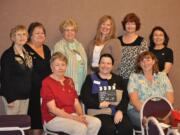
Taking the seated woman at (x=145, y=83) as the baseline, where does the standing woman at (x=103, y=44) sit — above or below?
above

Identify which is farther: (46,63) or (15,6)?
(15,6)

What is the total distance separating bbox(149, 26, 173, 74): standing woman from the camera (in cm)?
472

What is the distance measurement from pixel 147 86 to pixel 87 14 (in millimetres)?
1404

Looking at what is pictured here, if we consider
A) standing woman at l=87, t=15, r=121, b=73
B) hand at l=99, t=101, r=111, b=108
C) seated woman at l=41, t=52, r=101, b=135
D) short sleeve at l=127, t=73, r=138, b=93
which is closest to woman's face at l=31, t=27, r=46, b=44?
seated woman at l=41, t=52, r=101, b=135

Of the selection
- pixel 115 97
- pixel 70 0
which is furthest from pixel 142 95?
pixel 70 0

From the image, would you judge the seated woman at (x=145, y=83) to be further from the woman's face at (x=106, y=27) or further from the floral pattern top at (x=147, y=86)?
the woman's face at (x=106, y=27)

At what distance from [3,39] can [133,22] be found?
167 cm

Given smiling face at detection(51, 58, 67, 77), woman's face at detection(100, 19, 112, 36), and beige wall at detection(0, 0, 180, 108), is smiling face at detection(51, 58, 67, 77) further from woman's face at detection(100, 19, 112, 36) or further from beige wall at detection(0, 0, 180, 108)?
beige wall at detection(0, 0, 180, 108)

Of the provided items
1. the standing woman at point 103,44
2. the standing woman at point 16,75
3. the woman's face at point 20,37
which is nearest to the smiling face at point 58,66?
the standing woman at point 16,75

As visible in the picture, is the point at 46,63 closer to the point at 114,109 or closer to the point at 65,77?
the point at 65,77

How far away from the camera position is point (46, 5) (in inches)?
195

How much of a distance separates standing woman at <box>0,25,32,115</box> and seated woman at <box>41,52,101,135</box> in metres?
0.24

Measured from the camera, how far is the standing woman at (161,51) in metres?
4.72

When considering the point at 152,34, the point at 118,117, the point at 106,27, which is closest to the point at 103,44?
the point at 106,27
